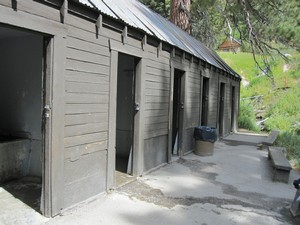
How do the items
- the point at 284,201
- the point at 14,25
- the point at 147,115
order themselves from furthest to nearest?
1. the point at 147,115
2. the point at 284,201
3. the point at 14,25

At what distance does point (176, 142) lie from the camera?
26.2ft

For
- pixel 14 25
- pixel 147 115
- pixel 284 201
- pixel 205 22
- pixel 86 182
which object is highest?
pixel 205 22

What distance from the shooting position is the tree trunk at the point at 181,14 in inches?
553

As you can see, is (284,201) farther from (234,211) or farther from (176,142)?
(176,142)

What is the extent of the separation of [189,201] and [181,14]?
437 inches

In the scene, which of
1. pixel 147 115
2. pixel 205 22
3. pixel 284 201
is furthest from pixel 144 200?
pixel 205 22

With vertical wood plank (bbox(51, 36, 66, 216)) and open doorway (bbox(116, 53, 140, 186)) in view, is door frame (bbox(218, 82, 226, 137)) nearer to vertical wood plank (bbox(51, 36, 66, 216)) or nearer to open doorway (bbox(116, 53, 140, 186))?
open doorway (bbox(116, 53, 140, 186))

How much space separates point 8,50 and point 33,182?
240 cm

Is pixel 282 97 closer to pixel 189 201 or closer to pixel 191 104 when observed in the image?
pixel 191 104

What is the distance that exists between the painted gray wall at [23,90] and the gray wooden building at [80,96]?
2 centimetres

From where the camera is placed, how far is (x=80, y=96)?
13.5ft

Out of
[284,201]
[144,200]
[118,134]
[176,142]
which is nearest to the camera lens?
[144,200]

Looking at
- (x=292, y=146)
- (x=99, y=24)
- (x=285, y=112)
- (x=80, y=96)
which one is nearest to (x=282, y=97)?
(x=285, y=112)

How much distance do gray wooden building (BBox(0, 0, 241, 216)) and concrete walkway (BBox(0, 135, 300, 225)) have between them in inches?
10.2
